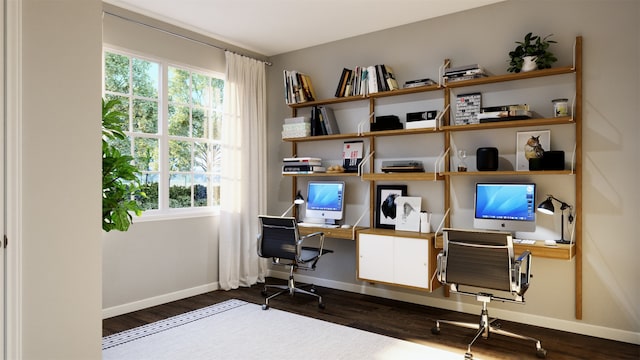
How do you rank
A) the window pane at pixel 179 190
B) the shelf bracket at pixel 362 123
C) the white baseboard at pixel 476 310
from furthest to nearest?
1. the shelf bracket at pixel 362 123
2. the window pane at pixel 179 190
3. the white baseboard at pixel 476 310

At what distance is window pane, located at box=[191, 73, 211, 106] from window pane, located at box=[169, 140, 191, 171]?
48 centimetres

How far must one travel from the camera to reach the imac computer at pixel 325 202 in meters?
4.73

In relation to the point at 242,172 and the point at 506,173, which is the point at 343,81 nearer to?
the point at 242,172

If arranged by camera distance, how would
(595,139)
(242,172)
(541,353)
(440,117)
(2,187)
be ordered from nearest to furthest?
1. (2,187)
2. (541,353)
3. (595,139)
4. (440,117)
5. (242,172)

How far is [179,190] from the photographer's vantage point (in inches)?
181

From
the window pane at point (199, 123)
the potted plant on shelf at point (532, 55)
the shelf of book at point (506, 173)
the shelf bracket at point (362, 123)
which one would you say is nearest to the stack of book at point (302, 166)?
the shelf bracket at point (362, 123)

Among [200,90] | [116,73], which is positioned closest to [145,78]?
[116,73]

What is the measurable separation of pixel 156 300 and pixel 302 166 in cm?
201

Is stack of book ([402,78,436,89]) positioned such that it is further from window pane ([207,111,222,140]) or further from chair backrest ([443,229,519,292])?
window pane ([207,111,222,140])

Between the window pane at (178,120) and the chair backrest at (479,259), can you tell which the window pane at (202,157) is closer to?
the window pane at (178,120)

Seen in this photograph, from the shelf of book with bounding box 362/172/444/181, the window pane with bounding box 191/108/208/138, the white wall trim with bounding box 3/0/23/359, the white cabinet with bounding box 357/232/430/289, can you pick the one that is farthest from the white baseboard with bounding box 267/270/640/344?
the white wall trim with bounding box 3/0/23/359

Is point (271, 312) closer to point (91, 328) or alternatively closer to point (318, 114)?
point (91, 328)

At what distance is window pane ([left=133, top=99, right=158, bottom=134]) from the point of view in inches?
165

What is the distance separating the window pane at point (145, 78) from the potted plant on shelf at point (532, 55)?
326 cm
